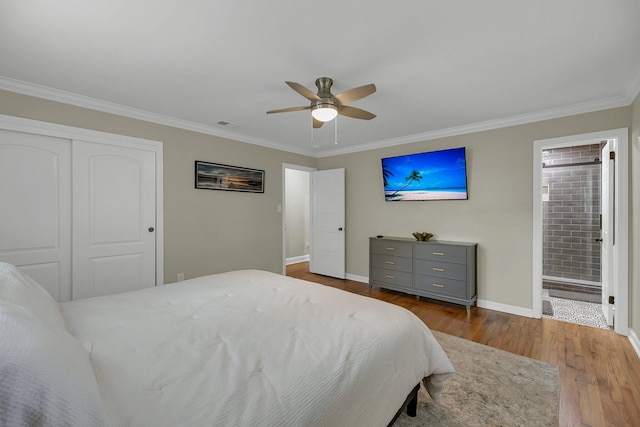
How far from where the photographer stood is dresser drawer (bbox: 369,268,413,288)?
412cm

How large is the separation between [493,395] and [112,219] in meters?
3.82

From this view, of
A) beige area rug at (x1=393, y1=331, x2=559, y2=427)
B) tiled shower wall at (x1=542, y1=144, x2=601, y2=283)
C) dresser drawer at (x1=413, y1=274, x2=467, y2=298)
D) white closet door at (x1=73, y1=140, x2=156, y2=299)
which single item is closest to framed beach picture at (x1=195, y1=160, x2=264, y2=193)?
white closet door at (x1=73, y1=140, x2=156, y2=299)

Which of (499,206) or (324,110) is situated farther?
(499,206)

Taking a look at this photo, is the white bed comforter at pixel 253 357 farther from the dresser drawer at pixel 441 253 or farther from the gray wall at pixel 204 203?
the dresser drawer at pixel 441 253

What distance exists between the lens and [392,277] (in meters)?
4.27

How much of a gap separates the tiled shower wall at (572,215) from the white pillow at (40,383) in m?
6.31

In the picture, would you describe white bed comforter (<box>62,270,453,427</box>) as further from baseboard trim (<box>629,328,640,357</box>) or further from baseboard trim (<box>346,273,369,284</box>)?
baseboard trim (<box>346,273,369,284</box>)

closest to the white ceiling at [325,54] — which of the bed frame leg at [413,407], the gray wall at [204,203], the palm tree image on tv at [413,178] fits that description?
the gray wall at [204,203]

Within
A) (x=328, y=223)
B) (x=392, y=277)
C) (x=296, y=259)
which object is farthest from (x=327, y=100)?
(x=296, y=259)

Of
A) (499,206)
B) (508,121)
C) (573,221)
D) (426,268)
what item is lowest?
(426,268)

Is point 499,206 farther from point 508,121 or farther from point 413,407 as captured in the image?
point 413,407

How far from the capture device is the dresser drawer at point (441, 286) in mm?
3651

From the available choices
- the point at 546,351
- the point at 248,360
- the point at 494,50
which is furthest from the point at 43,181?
the point at 546,351

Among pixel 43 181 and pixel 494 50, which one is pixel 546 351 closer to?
pixel 494 50
